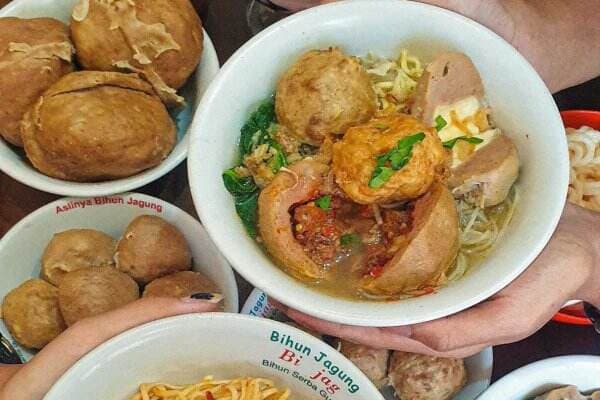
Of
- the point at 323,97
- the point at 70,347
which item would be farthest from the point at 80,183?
the point at 323,97

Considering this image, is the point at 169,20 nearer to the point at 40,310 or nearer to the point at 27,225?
the point at 27,225

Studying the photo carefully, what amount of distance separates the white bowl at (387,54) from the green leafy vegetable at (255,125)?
14 millimetres

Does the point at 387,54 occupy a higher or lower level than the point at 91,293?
higher

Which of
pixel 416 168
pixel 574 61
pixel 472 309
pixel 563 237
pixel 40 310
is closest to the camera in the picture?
pixel 416 168

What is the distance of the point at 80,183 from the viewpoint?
4.92 feet

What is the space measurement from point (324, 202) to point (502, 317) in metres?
0.33

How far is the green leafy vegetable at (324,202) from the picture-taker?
1.07 m

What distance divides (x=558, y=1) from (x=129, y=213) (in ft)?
3.41

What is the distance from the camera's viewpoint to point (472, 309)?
1124 mm

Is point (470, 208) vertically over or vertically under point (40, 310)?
over

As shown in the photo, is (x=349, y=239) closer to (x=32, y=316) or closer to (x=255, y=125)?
(x=255, y=125)

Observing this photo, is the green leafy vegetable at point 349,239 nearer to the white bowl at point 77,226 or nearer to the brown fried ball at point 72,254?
the white bowl at point 77,226

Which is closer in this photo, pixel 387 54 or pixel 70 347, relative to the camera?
pixel 70 347

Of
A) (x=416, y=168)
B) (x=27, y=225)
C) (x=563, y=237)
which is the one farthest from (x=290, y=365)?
(x=27, y=225)
